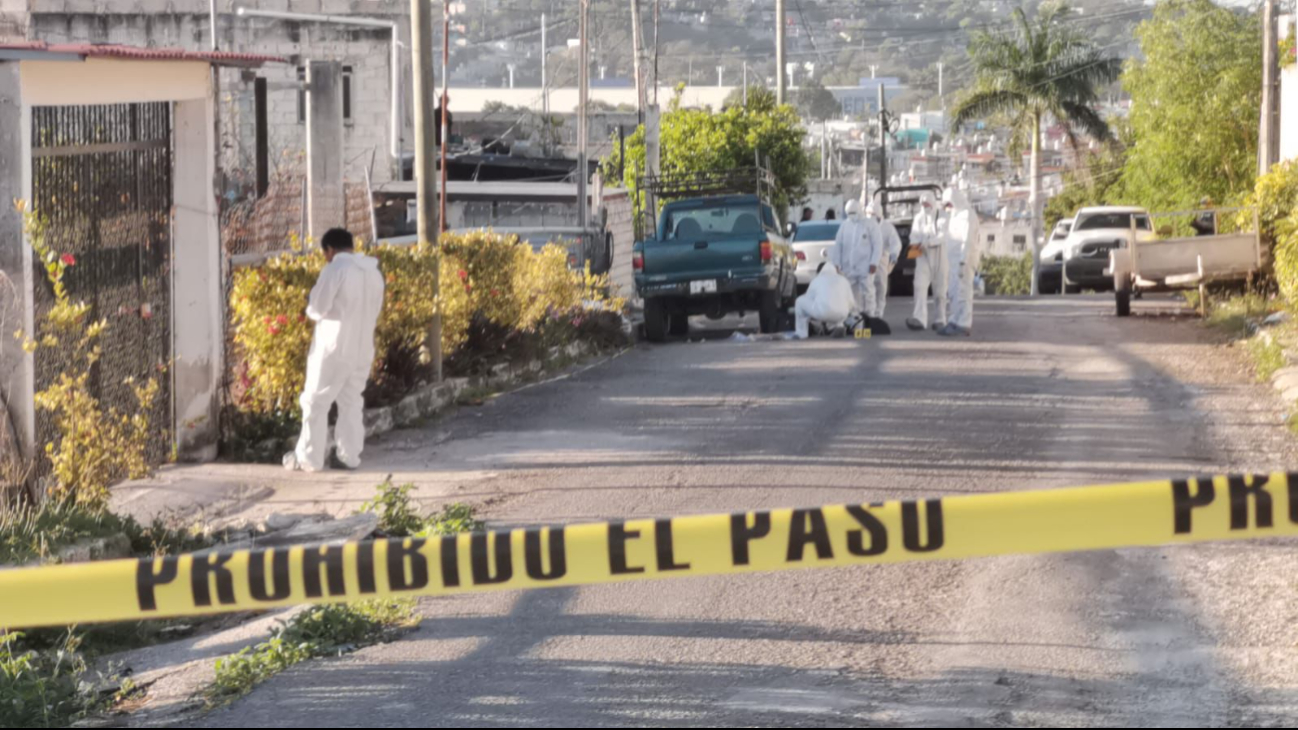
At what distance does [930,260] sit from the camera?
21.1 metres

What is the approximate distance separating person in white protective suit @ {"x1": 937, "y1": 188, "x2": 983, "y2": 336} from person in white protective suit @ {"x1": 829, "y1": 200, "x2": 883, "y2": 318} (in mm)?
1333

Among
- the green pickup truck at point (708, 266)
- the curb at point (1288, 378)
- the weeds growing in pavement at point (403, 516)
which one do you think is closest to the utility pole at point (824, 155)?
the green pickup truck at point (708, 266)

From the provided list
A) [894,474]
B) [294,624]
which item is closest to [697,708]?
[294,624]

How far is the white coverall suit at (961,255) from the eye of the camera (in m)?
20.3

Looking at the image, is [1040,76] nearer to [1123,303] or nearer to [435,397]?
[1123,303]

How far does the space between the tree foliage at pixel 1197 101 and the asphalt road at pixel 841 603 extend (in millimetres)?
24091

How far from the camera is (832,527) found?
15.1ft

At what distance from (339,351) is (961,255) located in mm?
10594

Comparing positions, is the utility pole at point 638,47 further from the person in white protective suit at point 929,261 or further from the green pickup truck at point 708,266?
the person in white protective suit at point 929,261

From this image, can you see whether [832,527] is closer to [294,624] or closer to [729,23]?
[294,624]

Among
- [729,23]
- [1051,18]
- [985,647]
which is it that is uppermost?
[729,23]

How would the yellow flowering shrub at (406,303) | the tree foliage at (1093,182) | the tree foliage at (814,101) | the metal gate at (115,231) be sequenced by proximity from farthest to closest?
the tree foliage at (814,101) → the tree foliage at (1093,182) → the yellow flowering shrub at (406,303) → the metal gate at (115,231)

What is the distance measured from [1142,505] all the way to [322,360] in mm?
7640

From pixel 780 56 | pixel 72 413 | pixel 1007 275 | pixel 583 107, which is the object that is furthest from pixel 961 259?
pixel 1007 275
